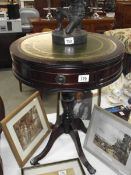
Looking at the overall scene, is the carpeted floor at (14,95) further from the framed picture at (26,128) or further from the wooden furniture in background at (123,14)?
the wooden furniture in background at (123,14)

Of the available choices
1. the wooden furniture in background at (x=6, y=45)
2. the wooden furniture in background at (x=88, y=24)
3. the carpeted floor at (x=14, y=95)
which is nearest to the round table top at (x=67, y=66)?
the carpeted floor at (x=14, y=95)

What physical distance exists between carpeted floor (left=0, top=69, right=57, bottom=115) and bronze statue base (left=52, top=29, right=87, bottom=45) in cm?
139

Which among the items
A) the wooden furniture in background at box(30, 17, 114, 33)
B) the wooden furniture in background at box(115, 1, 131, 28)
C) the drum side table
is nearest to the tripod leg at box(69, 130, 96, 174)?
the drum side table

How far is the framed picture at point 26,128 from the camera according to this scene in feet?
2.89

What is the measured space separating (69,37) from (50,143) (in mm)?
468

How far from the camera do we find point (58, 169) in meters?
0.91

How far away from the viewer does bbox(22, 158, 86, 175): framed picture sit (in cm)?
90

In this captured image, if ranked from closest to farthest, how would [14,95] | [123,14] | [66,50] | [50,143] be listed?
[66,50] → [50,143] → [14,95] → [123,14]

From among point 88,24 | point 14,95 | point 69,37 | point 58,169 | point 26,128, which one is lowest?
point 14,95

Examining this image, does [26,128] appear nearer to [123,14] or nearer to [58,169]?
[58,169]

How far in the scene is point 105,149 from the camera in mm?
A: 966

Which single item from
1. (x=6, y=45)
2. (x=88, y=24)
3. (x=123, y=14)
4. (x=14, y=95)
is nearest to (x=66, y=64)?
(x=14, y=95)

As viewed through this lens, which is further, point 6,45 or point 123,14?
point 123,14

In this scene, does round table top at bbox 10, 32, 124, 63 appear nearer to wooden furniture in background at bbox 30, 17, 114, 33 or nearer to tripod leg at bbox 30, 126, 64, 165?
tripod leg at bbox 30, 126, 64, 165
